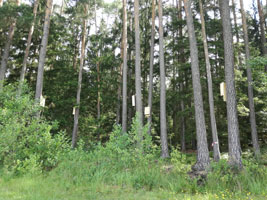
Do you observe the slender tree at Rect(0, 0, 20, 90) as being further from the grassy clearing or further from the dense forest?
the grassy clearing

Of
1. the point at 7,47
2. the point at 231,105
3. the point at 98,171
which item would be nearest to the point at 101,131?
the point at 7,47

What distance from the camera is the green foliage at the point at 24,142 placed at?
5613mm

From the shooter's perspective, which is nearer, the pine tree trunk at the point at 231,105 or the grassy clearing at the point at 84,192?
the grassy clearing at the point at 84,192

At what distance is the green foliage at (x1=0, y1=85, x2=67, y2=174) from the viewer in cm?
561

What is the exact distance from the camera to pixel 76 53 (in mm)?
16750

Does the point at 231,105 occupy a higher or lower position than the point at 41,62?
lower

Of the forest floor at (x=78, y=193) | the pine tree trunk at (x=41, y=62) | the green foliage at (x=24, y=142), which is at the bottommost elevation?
the forest floor at (x=78, y=193)

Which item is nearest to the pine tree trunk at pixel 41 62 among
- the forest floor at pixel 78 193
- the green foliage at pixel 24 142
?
the green foliage at pixel 24 142

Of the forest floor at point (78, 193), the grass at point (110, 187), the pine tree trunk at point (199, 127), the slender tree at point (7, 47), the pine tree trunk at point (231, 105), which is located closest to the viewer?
the forest floor at point (78, 193)

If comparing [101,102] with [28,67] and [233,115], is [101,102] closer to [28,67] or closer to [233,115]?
[28,67]

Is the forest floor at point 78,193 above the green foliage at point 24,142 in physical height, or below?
below

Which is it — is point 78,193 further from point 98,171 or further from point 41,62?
point 41,62

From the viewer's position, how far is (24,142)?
6.08 metres

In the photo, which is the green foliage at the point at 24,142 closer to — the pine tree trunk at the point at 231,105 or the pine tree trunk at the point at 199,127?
the pine tree trunk at the point at 199,127
